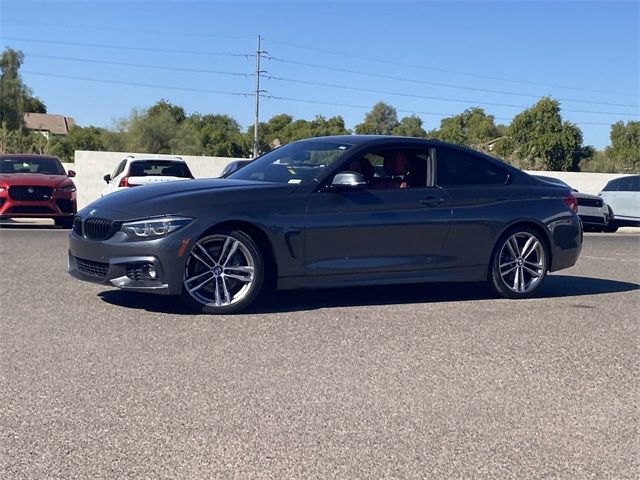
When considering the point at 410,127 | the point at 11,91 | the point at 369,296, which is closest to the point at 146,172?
the point at 369,296

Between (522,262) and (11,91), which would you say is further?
(11,91)

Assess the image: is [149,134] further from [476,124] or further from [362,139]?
[362,139]

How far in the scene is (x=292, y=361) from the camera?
538 cm

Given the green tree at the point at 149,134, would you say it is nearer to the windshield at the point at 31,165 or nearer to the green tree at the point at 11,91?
the green tree at the point at 11,91

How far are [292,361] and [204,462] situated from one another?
1.77 meters

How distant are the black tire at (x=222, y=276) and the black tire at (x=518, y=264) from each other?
2.48 m

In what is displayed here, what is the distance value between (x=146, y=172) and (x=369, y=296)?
976cm

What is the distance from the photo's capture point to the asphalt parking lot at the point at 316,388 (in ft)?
12.2

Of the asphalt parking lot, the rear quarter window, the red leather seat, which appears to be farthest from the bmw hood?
the rear quarter window

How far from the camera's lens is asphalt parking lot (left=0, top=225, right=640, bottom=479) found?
3.73 metres

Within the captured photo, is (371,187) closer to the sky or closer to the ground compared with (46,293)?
closer to the sky

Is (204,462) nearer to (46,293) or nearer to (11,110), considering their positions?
(46,293)

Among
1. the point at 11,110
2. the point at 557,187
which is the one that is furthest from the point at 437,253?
the point at 11,110

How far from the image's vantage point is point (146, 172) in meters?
16.7
